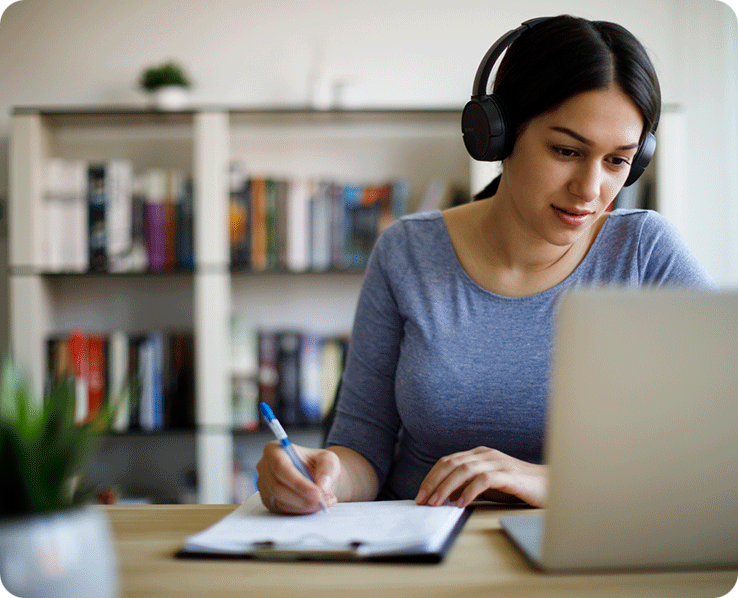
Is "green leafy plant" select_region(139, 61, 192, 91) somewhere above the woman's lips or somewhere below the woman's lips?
above

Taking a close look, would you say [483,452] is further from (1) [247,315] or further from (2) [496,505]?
(1) [247,315]

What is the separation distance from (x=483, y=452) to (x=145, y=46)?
2010mm

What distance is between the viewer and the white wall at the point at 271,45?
218cm

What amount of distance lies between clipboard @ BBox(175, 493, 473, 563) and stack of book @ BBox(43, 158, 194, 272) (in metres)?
1.46

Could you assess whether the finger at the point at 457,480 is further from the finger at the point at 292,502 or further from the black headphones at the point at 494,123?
the black headphones at the point at 494,123

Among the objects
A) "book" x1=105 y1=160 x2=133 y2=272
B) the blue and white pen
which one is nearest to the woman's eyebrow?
the blue and white pen

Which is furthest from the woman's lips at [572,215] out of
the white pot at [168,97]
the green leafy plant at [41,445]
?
the white pot at [168,97]

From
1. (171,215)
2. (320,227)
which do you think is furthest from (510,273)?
(171,215)

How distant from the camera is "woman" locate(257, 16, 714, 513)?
0.86 m

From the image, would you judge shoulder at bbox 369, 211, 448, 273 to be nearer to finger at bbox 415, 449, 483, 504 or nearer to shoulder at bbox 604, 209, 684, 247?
shoulder at bbox 604, 209, 684, 247

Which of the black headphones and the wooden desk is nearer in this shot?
the wooden desk

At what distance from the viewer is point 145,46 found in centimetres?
218

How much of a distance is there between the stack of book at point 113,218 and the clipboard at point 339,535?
1465 millimetres

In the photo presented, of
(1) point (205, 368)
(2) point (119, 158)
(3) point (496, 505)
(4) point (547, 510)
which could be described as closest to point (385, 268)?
(3) point (496, 505)
